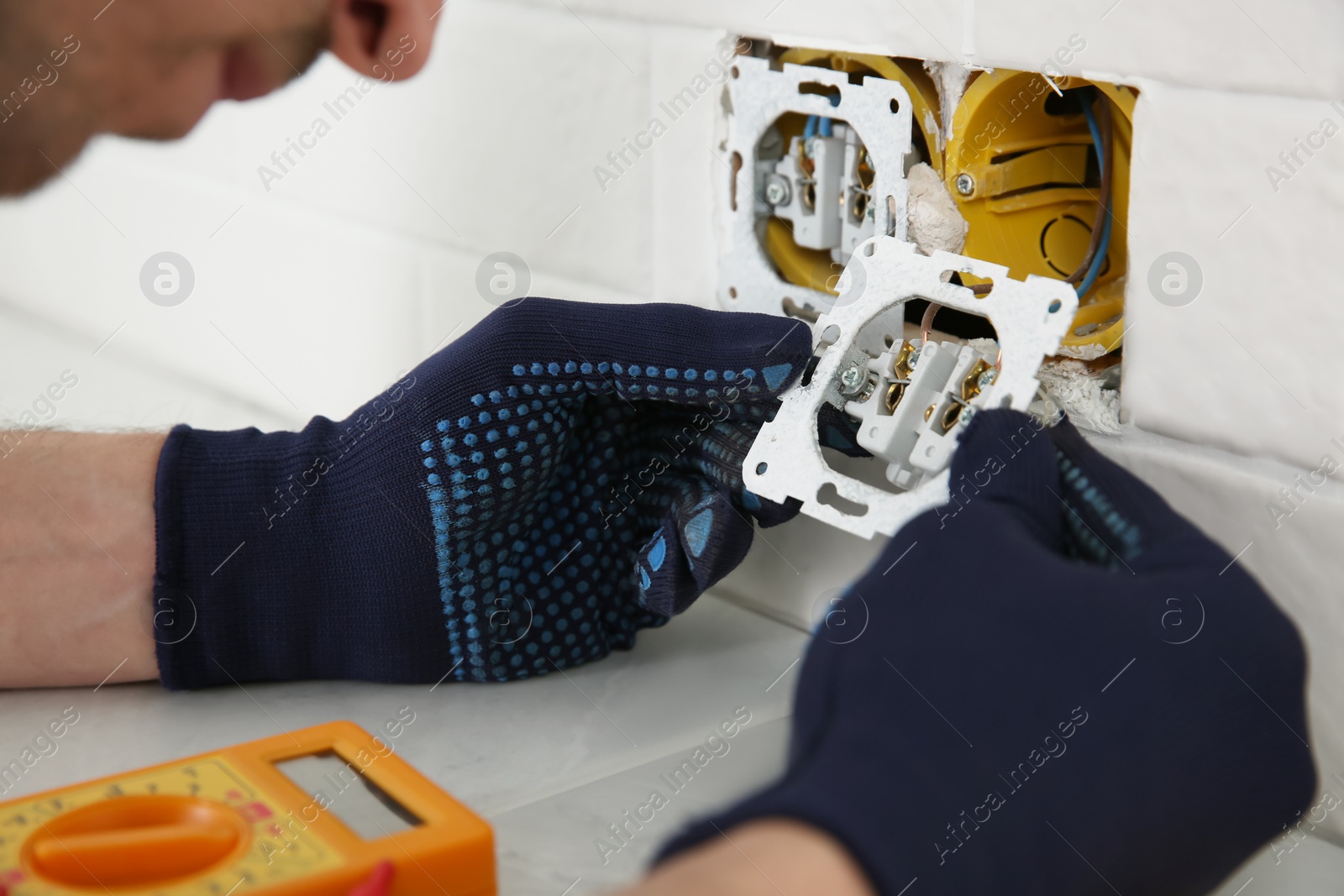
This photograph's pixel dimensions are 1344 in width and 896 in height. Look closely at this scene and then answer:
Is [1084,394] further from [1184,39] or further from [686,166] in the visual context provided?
[686,166]

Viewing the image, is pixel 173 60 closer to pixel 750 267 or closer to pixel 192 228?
pixel 192 228

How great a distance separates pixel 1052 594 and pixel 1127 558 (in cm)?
7

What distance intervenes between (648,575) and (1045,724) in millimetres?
289

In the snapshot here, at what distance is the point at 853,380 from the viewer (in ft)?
A: 2.02

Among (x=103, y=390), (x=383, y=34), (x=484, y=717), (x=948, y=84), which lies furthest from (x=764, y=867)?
(x=103, y=390)

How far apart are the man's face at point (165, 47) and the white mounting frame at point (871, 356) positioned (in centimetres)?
50

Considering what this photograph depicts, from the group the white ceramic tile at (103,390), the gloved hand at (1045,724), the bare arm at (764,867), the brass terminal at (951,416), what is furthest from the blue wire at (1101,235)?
the white ceramic tile at (103,390)

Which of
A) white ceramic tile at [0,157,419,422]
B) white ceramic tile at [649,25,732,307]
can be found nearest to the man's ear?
white ceramic tile at [0,157,419,422]

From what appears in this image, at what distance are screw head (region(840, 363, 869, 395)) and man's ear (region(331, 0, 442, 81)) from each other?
507 millimetres

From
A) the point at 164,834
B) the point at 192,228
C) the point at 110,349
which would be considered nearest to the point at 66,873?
the point at 164,834

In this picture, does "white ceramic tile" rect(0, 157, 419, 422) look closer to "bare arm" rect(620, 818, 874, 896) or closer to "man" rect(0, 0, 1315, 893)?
"man" rect(0, 0, 1315, 893)

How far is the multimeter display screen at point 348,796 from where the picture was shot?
0.49 meters

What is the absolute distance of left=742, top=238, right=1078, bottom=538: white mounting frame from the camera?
1.77 ft

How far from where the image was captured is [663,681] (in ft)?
2.24
